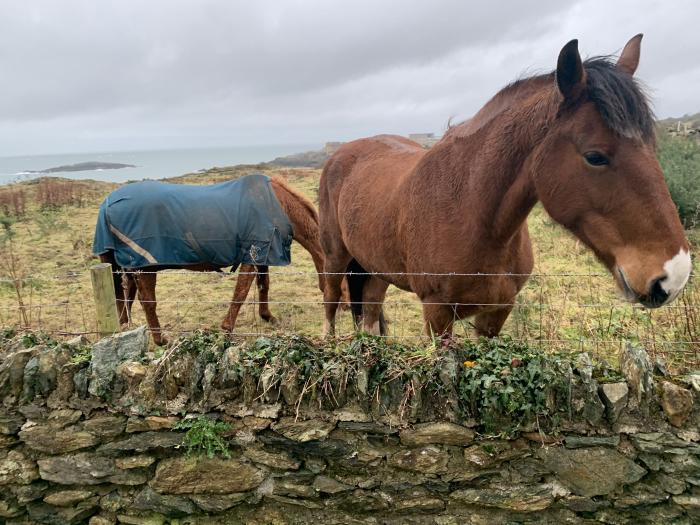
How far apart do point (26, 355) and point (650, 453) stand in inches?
130

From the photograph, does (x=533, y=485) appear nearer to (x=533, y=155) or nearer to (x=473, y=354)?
(x=473, y=354)

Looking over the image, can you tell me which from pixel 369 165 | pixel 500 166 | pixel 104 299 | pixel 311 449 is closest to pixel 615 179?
pixel 500 166

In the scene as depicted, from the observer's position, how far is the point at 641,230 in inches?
77.2

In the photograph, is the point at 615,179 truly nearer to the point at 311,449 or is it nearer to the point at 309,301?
Answer: the point at 311,449

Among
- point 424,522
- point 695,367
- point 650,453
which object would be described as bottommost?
point 424,522

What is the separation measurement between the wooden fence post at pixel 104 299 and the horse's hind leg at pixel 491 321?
2481 millimetres

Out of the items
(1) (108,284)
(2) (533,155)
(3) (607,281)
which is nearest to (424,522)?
(2) (533,155)

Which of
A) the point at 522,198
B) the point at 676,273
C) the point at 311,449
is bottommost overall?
the point at 311,449

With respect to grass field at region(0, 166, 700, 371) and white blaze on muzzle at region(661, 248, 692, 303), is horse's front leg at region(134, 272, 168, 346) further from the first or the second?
white blaze on muzzle at region(661, 248, 692, 303)

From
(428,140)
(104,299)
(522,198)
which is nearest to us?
(522,198)

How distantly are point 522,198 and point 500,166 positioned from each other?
23 cm

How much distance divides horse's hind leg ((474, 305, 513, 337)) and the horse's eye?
4.03ft

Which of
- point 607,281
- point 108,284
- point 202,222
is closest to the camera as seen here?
point 108,284

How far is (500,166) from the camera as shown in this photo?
2.57 metres
